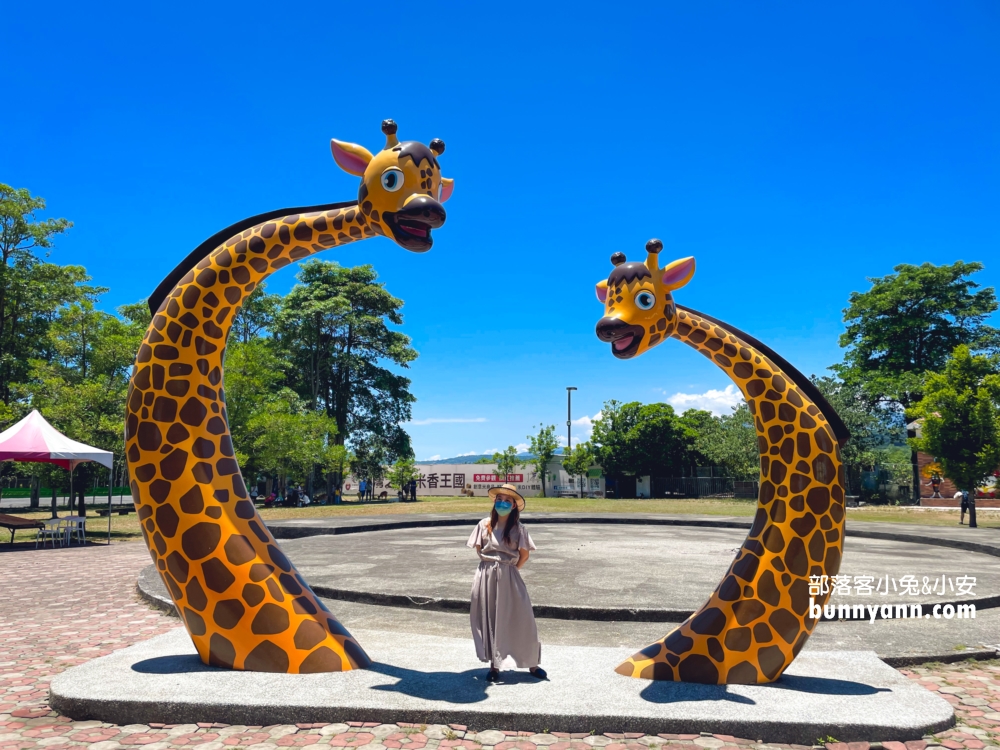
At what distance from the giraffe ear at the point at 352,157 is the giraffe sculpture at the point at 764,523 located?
7.17 feet

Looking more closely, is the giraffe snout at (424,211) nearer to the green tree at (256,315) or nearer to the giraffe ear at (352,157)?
the giraffe ear at (352,157)

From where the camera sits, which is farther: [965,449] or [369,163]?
[965,449]

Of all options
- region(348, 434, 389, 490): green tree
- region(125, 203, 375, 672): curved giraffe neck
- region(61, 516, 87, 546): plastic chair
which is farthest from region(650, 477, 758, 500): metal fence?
region(125, 203, 375, 672): curved giraffe neck

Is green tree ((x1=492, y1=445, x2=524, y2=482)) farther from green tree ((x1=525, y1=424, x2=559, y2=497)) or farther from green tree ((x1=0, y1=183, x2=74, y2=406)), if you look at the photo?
green tree ((x1=0, y1=183, x2=74, y2=406))

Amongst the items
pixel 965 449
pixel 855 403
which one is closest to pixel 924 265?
pixel 855 403

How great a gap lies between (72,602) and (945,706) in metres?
10.5

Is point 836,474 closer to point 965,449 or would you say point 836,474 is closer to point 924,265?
point 965,449

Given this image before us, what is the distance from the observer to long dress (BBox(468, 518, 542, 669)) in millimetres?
5094

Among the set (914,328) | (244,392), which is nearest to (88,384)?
(244,392)

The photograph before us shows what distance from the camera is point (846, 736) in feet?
14.2

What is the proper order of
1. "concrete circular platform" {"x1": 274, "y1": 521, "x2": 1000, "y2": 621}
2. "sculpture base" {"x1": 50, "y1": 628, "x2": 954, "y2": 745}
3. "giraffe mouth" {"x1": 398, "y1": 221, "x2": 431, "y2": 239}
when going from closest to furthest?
"sculpture base" {"x1": 50, "y1": 628, "x2": 954, "y2": 745}, "giraffe mouth" {"x1": 398, "y1": 221, "x2": 431, "y2": 239}, "concrete circular platform" {"x1": 274, "y1": 521, "x2": 1000, "y2": 621}

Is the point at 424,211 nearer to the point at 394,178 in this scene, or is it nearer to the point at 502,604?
the point at 394,178

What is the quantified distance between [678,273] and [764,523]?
7.01 feet

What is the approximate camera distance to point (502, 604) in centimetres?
512
